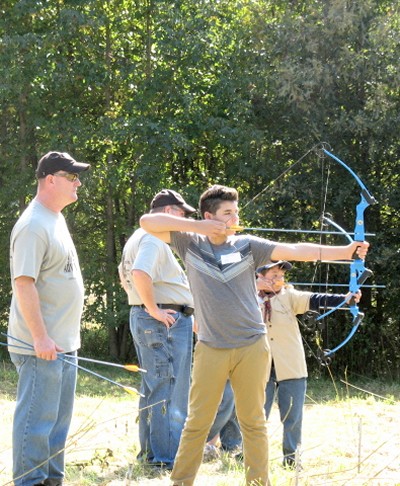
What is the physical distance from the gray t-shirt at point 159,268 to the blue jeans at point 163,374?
0.10 meters

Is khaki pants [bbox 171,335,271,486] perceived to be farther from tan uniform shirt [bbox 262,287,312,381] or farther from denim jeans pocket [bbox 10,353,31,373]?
tan uniform shirt [bbox 262,287,312,381]

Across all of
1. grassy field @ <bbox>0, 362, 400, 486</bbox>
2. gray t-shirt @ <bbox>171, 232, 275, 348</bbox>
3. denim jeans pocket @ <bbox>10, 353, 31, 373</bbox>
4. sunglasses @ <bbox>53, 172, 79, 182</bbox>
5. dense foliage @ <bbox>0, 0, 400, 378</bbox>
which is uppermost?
dense foliage @ <bbox>0, 0, 400, 378</bbox>

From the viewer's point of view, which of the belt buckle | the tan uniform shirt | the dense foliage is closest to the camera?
the belt buckle

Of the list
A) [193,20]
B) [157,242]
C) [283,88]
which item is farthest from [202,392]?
[193,20]

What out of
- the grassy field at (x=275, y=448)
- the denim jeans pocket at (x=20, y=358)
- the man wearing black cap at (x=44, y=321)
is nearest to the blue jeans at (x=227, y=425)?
the grassy field at (x=275, y=448)

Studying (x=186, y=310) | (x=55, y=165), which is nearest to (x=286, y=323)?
(x=186, y=310)

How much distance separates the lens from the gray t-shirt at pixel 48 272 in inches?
157

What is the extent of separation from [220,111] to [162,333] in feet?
29.4

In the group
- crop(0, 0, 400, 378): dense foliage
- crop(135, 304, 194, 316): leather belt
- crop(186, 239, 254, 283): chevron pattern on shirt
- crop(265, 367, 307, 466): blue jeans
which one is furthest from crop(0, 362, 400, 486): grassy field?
crop(0, 0, 400, 378): dense foliage

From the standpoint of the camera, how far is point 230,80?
13.3m

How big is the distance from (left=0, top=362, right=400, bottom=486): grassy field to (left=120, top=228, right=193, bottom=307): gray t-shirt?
0.66 metres

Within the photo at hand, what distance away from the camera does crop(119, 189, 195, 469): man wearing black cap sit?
486cm

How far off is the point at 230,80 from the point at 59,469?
9.77m

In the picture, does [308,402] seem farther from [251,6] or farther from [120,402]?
[251,6]
